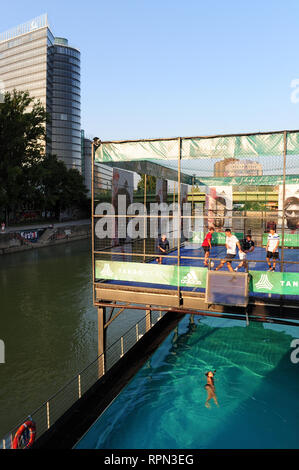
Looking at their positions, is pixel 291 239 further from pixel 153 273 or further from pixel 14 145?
pixel 14 145

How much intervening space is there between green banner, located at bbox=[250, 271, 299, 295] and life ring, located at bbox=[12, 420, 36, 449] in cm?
703

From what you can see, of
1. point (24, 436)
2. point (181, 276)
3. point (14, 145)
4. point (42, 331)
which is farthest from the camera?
point (14, 145)

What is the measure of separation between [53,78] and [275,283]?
138390 mm

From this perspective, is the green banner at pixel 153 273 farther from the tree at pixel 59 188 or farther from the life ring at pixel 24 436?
the tree at pixel 59 188

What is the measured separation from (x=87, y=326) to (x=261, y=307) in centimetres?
1239

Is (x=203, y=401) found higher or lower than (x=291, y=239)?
lower

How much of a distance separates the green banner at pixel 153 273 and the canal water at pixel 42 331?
5.45m

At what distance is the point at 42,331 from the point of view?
18.7m

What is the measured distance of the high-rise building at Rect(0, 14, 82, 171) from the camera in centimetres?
12219

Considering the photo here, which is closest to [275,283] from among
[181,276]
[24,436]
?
[181,276]

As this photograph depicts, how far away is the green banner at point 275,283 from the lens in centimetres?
964

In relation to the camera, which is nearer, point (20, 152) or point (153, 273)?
point (153, 273)

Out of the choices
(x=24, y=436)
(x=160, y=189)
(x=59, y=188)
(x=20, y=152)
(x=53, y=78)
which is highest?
(x=53, y=78)

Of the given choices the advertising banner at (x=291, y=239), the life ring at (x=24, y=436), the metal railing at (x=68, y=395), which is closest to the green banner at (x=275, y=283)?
the metal railing at (x=68, y=395)
